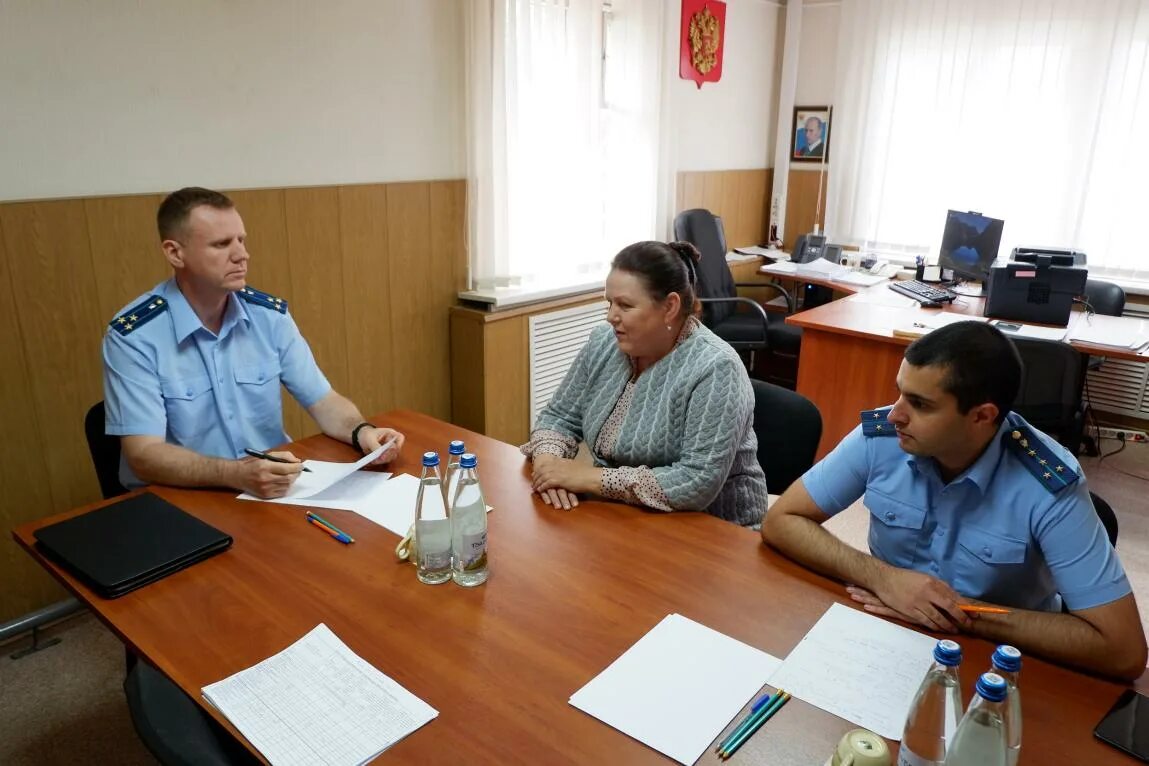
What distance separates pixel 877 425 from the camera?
5.00 feet

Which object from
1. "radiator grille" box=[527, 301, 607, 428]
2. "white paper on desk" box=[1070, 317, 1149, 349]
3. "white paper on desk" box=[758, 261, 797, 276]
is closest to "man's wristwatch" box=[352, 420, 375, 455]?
"radiator grille" box=[527, 301, 607, 428]

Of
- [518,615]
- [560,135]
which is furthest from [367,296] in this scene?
[518,615]

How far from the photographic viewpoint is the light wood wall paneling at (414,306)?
10.8 feet

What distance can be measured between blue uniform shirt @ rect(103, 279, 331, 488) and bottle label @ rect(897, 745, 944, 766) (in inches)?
Answer: 65.7

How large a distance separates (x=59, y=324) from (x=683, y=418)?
1.94m

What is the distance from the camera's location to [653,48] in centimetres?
413

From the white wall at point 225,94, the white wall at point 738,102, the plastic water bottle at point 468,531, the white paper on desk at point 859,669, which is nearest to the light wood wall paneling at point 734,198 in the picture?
the white wall at point 738,102

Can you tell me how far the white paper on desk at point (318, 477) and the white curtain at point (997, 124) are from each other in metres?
4.27

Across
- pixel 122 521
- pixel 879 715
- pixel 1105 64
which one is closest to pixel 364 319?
pixel 122 521

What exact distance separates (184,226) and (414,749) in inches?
56.6

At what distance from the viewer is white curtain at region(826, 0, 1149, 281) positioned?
4.21 metres

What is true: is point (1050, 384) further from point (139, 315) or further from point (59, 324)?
point (59, 324)

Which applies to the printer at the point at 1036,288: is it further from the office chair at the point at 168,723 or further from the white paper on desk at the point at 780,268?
the office chair at the point at 168,723

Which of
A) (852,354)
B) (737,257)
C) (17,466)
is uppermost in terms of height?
(737,257)
